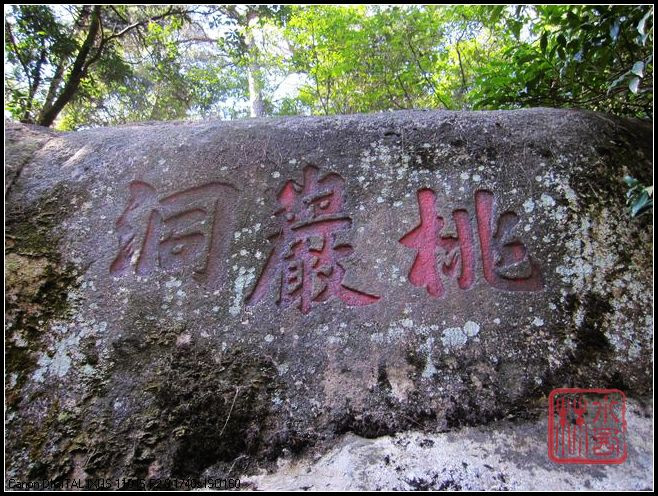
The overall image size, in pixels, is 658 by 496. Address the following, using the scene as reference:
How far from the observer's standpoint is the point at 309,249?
2.75 meters

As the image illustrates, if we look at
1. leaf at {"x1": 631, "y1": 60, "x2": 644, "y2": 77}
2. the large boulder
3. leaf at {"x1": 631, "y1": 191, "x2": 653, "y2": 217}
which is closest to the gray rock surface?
the large boulder

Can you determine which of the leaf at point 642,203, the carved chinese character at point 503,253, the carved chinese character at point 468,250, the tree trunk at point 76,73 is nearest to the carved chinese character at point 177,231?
the carved chinese character at point 468,250

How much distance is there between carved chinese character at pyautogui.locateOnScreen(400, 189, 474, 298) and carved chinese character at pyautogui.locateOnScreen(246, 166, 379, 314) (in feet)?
1.15

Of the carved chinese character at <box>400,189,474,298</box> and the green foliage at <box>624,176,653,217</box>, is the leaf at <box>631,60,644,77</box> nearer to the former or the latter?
the green foliage at <box>624,176,653,217</box>

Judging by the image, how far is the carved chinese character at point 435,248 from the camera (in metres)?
2.59

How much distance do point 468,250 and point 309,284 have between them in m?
1.04

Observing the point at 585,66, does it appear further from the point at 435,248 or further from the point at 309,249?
the point at 309,249

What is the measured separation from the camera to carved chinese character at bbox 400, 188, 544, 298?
2545 mm

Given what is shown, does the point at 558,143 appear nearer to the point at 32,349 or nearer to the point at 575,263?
the point at 575,263

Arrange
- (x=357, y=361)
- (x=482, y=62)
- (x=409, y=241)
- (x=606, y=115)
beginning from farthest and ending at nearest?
(x=482, y=62) < (x=606, y=115) < (x=409, y=241) < (x=357, y=361)

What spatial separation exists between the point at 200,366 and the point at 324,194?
→ 1.36m

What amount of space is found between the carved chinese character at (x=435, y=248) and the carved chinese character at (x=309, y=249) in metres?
0.35

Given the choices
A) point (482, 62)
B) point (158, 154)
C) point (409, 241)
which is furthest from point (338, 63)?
point (409, 241)

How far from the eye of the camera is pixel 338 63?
8461 millimetres
